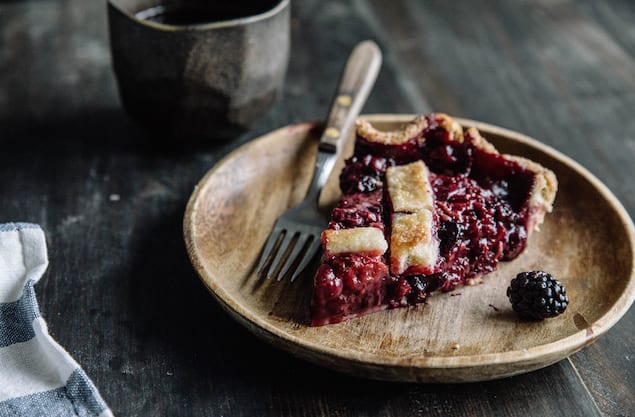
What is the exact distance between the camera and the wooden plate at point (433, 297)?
5.37 feet

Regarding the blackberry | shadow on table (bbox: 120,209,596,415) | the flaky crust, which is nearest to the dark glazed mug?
the flaky crust

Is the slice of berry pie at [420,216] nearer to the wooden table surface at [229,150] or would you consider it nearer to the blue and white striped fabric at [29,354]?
the wooden table surface at [229,150]

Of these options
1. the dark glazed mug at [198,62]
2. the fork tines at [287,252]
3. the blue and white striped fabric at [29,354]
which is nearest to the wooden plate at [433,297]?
the fork tines at [287,252]

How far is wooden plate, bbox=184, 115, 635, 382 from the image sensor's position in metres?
1.64

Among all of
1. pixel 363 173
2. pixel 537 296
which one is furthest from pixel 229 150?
pixel 537 296

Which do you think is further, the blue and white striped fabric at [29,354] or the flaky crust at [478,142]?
Result: the flaky crust at [478,142]

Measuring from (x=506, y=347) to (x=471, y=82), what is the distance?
1.69 meters

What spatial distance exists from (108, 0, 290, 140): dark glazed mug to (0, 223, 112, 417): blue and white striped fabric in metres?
0.69

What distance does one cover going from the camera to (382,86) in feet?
10.2

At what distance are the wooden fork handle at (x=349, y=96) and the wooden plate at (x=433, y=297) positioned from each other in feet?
0.41

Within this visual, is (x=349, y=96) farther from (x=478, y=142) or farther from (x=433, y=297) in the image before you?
(x=433, y=297)

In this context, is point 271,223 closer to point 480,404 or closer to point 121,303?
point 121,303

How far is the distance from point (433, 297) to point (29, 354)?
1.01 m

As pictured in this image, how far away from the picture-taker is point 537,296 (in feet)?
5.86
